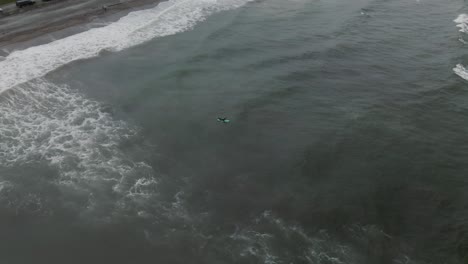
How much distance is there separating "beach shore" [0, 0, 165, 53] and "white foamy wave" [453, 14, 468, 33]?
51192mm

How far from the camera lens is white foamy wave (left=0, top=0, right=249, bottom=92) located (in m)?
49.2

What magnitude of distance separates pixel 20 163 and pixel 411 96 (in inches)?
1577

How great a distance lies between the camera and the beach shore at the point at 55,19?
5638 centimetres

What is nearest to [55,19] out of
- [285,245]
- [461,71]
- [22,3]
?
[22,3]

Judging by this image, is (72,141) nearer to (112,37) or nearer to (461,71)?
(112,37)

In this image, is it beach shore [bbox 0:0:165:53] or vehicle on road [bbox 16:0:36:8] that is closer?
beach shore [bbox 0:0:165:53]

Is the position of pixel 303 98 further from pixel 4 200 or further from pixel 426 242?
pixel 4 200

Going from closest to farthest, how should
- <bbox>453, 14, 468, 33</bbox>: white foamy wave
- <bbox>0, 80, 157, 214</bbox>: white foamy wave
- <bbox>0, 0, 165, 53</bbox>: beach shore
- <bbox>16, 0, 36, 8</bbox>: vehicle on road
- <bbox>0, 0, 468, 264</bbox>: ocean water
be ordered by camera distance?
<bbox>0, 0, 468, 264</bbox>: ocean water, <bbox>0, 80, 157, 214</bbox>: white foamy wave, <bbox>0, 0, 165, 53</bbox>: beach shore, <bbox>453, 14, 468, 33</bbox>: white foamy wave, <bbox>16, 0, 36, 8</bbox>: vehicle on road

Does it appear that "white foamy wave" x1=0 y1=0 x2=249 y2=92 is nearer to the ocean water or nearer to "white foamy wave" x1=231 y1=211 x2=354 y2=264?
the ocean water

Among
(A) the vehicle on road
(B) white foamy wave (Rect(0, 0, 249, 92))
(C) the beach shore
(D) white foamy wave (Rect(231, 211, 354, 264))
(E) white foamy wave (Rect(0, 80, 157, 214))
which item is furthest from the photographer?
(A) the vehicle on road

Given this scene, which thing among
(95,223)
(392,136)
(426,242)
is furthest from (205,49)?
(426,242)

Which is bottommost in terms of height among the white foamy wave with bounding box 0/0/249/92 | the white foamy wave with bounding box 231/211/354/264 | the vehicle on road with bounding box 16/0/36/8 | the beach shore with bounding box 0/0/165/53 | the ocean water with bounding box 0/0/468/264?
the white foamy wave with bounding box 231/211/354/264

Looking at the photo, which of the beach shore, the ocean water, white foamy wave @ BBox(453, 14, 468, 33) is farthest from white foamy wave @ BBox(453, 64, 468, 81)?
the beach shore

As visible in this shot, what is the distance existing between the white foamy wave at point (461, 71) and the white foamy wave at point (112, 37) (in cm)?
3809
